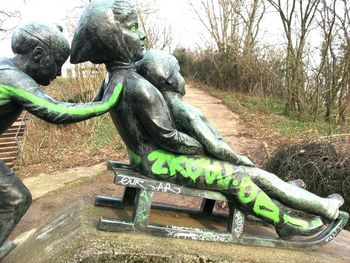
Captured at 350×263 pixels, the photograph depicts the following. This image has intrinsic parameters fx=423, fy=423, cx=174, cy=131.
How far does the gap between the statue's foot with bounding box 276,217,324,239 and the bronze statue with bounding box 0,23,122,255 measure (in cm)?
135

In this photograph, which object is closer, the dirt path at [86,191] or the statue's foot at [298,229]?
the statue's foot at [298,229]

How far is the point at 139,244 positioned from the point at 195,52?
25.6m

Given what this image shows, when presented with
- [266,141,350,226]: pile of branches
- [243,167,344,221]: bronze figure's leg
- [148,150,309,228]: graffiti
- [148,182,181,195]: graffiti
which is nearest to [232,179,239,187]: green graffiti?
[148,150,309,228]: graffiti

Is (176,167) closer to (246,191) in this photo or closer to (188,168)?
(188,168)

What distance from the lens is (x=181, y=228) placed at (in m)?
2.61

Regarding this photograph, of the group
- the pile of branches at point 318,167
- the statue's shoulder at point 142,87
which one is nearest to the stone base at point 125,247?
the statue's shoulder at point 142,87

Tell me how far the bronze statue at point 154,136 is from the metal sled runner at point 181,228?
0.19 feet

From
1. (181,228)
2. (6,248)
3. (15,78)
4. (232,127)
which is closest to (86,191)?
(6,248)

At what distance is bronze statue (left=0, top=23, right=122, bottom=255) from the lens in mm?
2316

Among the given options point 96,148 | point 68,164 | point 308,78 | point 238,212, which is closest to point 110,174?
point 68,164

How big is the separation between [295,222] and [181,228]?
0.76 m

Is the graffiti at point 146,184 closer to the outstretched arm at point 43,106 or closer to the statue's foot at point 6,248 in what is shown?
the outstretched arm at point 43,106

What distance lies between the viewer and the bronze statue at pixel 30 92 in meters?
2.32

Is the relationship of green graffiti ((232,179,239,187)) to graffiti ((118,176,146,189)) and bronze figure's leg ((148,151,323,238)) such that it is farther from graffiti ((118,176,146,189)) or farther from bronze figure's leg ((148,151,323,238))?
graffiti ((118,176,146,189))
